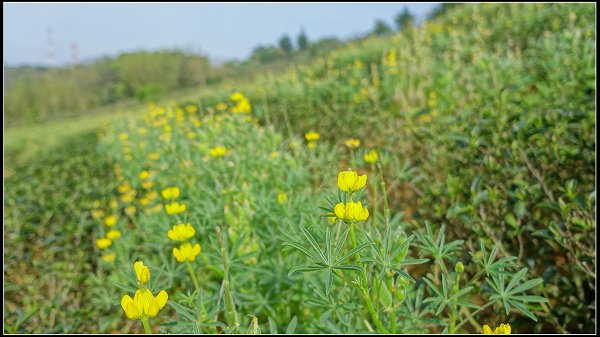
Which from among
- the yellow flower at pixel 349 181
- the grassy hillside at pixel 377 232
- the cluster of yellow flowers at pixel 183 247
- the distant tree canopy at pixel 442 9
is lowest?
the grassy hillside at pixel 377 232

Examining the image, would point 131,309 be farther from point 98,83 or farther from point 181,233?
point 98,83

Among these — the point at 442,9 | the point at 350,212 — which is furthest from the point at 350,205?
the point at 442,9

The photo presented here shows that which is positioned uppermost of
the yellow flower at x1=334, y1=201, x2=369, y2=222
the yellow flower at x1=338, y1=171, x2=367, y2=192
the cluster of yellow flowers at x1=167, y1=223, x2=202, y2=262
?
the yellow flower at x1=338, y1=171, x2=367, y2=192

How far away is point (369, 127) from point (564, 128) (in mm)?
1589

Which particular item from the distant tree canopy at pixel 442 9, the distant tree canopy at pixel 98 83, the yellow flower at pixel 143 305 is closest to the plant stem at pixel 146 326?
the yellow flower at pixel 143 305

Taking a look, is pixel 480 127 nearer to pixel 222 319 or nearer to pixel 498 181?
pixel 498 181

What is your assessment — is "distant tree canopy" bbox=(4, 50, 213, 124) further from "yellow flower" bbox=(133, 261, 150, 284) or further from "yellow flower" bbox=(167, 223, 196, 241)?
"yellow flower" bbox=(133, 261, 150, 284)

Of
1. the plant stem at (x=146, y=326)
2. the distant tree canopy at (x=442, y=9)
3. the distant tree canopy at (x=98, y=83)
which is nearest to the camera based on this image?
the plant stem at (x=146, y=326)

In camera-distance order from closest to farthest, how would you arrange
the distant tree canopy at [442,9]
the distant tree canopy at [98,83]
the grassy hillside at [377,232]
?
the grassy hillside at [377,232] < the distant tree canopy at [442,9] < the distant tree canopy at [98,83]

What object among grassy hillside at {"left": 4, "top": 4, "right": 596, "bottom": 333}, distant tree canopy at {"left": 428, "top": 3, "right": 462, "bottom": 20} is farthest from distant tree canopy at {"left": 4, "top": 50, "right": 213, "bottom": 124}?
grassy hillside at {"left": 4, "top": 4, "right": 596, "bottom": 333}

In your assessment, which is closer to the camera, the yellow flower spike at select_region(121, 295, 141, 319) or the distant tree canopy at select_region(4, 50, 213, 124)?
the yellow flower spike at select_region(121, 295, 141, 319)

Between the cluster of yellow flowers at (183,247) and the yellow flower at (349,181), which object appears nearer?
the yellow flower at (349,181)

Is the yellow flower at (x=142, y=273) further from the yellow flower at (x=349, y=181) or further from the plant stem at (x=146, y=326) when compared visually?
the yellow flower at (x=349, y=181)

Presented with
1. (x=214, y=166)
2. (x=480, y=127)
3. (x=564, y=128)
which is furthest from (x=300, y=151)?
(x=564, y=128)
